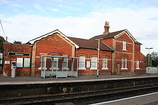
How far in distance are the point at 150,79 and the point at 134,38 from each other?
1400cm

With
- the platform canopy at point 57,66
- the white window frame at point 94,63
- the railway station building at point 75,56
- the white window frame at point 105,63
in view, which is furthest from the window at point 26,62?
the white window frame at point 105,63

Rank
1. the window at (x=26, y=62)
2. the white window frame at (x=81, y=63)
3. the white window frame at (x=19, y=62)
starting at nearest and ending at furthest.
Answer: the white window frame at (x=19, y=62), the window at (x=26, y=62), the white window frame at (x=81, y=63)

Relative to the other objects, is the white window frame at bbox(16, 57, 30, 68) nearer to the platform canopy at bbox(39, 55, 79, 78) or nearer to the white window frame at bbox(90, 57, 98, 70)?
the platform canopy at bbox(39, 55, 79, 78)

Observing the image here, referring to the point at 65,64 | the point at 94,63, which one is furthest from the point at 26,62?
the point at 94,63

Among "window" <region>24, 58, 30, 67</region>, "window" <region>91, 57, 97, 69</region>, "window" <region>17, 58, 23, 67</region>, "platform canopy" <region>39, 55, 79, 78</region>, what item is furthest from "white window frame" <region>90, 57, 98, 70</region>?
"window" <region>17, 58, 23, 67</region>

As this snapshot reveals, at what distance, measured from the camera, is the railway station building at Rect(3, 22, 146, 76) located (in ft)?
58.6

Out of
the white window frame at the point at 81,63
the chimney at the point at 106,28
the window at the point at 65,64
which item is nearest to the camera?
the window at the point at 65,64

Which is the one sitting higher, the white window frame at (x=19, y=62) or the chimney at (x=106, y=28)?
the chimney at (x=106, y=28)

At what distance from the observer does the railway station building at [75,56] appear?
17.9 m

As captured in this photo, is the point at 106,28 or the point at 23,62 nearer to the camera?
the point at 23,62

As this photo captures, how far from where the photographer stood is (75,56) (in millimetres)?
21641

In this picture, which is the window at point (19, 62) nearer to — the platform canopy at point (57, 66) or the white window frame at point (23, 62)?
the white window frame at point (23, 62)

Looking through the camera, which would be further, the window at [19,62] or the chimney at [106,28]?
the chimney at [106,28]

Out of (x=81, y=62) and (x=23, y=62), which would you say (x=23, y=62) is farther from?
(x=81, y=62)
